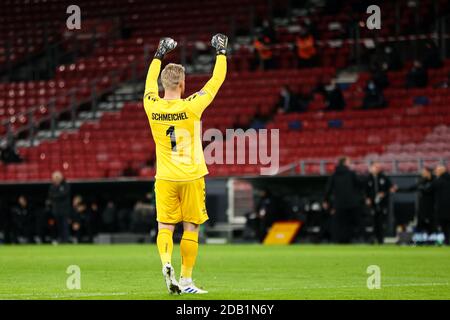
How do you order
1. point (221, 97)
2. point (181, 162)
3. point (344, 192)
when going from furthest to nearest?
point (221, 97) → point (344, 192) → point (181, 162)

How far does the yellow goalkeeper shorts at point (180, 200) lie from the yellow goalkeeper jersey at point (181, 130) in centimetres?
7

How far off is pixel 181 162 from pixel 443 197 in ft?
48.5

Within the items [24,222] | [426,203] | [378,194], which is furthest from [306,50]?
[426,203]

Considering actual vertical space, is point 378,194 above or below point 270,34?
below

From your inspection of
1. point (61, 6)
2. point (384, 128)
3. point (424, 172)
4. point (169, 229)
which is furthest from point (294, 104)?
point (169, 229)

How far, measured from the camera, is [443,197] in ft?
81.9

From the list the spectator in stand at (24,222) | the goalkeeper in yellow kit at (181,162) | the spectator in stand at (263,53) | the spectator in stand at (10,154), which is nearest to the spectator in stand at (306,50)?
the spectator in stand at (263,53)

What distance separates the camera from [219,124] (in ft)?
111

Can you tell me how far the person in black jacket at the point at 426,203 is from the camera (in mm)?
25609

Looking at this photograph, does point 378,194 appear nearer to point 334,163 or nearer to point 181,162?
point 334,163

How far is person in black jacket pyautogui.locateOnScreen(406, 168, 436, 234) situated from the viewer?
25609mm
